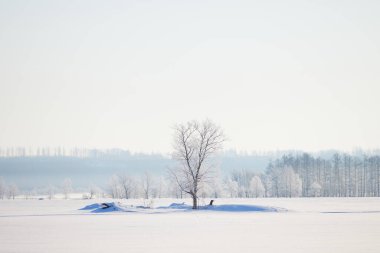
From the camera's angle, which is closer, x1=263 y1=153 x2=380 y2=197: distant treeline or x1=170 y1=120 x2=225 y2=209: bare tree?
x1=170 y1=120 x2=225 y2=209: bare tree

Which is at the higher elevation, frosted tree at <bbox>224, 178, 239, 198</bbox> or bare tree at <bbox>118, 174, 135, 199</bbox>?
bare tree at <bbox>118, 174, 135, 199</bbox>

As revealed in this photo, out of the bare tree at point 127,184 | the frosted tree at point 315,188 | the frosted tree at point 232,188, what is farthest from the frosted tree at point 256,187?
the bare tree at point 127,184

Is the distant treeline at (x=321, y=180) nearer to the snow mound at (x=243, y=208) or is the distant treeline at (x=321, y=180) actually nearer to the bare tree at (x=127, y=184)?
the bare tree at (x=127, y=184)

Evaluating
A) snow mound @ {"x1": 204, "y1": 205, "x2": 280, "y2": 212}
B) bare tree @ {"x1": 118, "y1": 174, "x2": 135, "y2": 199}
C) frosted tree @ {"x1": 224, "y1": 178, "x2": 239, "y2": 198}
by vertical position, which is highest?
snow mound @ {"x1": 204, "y1": 205, "x2": 280, "y2": 212}

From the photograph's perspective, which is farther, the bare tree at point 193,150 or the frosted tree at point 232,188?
the frosted tree at point 232,188

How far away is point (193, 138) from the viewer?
6725 cm

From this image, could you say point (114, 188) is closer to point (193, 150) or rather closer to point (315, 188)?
point (315, 188)

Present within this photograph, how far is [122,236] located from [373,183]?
155m

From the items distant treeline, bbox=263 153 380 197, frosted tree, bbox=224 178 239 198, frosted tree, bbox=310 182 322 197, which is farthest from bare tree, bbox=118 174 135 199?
frosted tree, bbox=310 182 322 197

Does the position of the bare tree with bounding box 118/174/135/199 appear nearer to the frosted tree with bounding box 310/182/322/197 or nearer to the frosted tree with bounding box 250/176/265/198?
the frosted tree with bounding box 250/176/265/198

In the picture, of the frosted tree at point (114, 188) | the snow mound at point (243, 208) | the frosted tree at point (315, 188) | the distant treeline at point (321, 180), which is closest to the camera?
the snow mound at point (243, 208)

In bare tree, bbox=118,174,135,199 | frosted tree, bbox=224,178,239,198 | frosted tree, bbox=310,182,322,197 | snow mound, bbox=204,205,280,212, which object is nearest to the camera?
snow mound, bbox=204,205,280,212

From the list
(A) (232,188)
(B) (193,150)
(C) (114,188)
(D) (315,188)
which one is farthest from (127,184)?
(B) (193,150)

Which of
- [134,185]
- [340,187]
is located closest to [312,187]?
[340,187]
